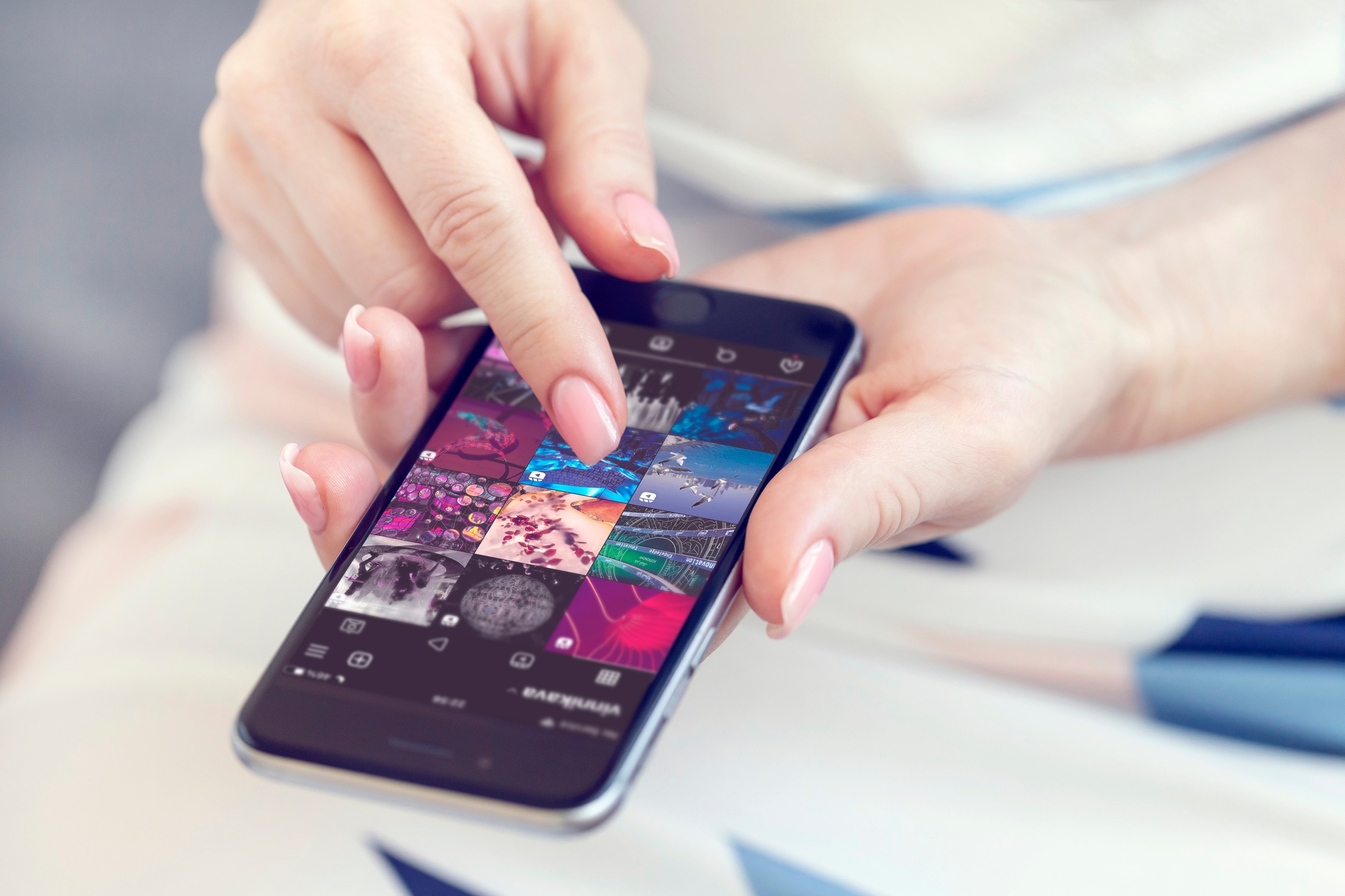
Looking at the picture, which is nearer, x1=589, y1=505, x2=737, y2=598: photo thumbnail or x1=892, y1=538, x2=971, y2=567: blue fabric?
x1=589, y1=505, x2=737, y2=598: photo thumbnail

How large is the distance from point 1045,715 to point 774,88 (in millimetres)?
470

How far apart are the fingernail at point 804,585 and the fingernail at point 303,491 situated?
236 millimetres

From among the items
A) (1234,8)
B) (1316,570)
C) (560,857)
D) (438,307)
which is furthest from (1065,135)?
(560,857)

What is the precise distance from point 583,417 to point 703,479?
71mm

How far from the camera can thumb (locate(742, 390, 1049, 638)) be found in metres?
0.45

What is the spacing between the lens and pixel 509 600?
1.63ft

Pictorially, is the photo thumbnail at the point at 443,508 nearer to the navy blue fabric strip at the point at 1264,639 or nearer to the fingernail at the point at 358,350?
the fingernail at the point at 358,350

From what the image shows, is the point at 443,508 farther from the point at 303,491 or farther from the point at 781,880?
the point at 781,880

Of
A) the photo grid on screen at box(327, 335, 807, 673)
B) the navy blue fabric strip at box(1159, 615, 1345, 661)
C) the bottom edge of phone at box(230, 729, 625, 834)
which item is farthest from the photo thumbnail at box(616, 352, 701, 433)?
the navy blue fabric strip at box(1159, 615, 1345, 661)

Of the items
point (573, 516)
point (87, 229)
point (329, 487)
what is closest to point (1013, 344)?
point (573, 516)

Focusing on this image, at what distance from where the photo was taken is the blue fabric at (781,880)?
0.54 meters

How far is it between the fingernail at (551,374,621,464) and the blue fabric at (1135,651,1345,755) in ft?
1.14

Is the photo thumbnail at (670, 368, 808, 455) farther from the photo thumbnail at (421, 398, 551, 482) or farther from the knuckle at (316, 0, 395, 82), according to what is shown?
the knuckle at (316, 0, 395, 82)

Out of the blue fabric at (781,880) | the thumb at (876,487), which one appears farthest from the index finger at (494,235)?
the blue fabric at (781,880)
